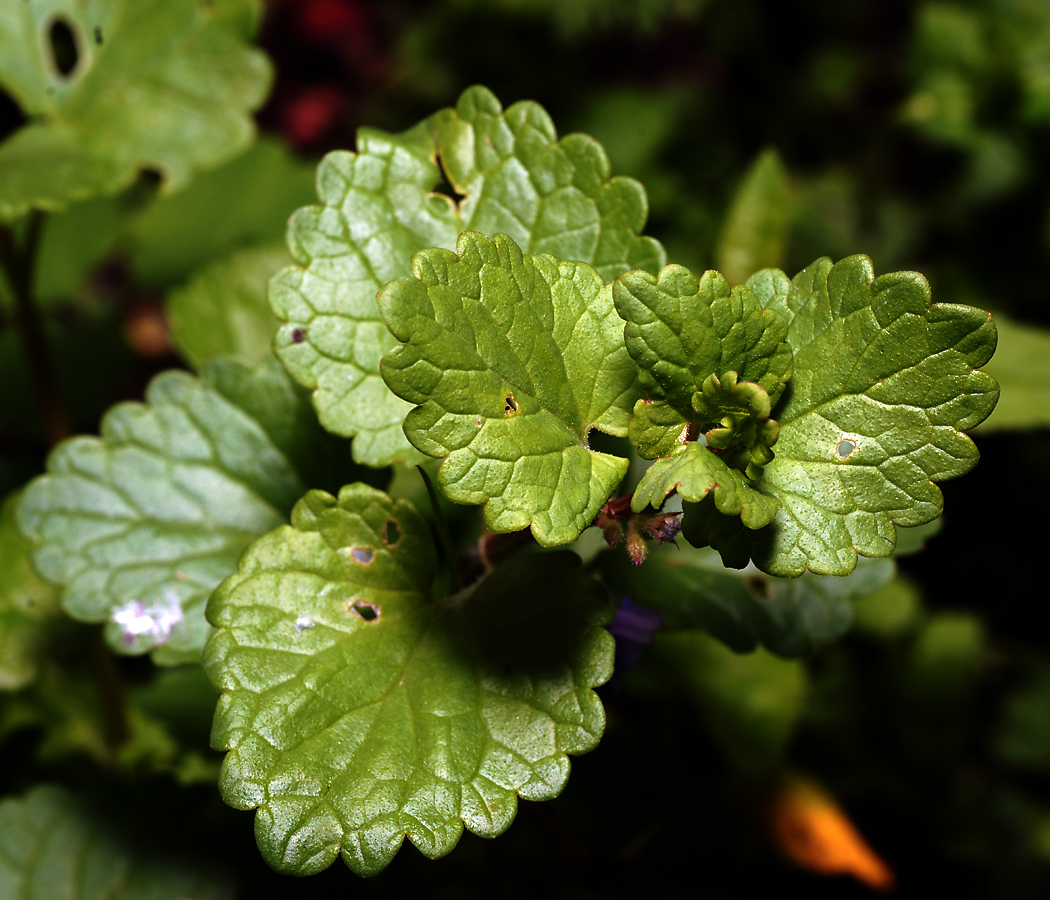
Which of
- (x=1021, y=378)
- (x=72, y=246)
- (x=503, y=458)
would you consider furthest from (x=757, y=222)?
(x=72, y=246)

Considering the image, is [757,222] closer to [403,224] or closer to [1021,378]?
[1021,378]

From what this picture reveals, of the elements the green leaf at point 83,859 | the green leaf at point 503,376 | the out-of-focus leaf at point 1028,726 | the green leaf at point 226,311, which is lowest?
the green leaf at point 83,859

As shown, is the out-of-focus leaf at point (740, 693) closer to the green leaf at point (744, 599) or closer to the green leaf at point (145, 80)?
the green leaf at point (744, 599)

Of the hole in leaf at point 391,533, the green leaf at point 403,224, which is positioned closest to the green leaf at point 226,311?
the hole in leaf at point 391,533

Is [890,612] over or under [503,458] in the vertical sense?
under

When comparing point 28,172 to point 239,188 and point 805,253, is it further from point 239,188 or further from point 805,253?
point 805,253

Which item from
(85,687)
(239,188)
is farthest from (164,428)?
(239,188)
